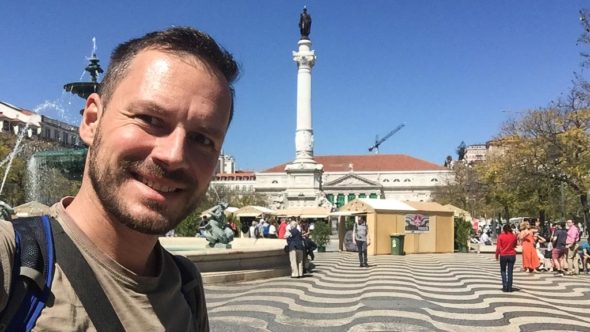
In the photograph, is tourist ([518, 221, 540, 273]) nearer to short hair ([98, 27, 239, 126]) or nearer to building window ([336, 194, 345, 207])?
short hair ([98, 27, 239, 126])

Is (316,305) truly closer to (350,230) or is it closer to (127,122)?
(127,122)

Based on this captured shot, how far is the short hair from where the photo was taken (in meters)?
1.26

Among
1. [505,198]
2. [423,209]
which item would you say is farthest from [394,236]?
[505,198]

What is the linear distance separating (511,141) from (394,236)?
46.1 feet

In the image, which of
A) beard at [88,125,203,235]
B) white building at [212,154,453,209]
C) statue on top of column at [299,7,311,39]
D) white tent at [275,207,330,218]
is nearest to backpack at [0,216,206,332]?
beard at [88,125,203,235]

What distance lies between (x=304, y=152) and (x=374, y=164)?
175 feet

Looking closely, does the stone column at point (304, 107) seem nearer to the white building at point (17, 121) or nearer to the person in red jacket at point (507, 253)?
the white building at point (17, 121)

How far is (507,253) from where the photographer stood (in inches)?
464

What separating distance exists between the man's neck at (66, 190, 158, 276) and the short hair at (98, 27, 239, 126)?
251mm

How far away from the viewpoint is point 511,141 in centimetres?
3247

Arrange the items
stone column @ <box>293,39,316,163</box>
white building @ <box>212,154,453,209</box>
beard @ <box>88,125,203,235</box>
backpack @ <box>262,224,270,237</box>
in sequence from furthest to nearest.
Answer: white building @ <box>212,154,453,209</box> → stone column @ <box>293,39,316,163</box> → backpack @ <box>262,224,270,237</box> → beard @ <box>88,125,203,235</box>

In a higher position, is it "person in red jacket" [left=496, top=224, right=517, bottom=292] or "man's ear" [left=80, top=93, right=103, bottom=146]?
"man's ear" [left=80, top=93, right=103, bottom=146]

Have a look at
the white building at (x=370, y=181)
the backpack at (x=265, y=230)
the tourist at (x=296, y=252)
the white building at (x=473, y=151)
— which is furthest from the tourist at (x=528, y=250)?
the white building at (x=473, y=151)

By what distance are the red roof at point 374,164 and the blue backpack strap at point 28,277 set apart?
99.7 metres
